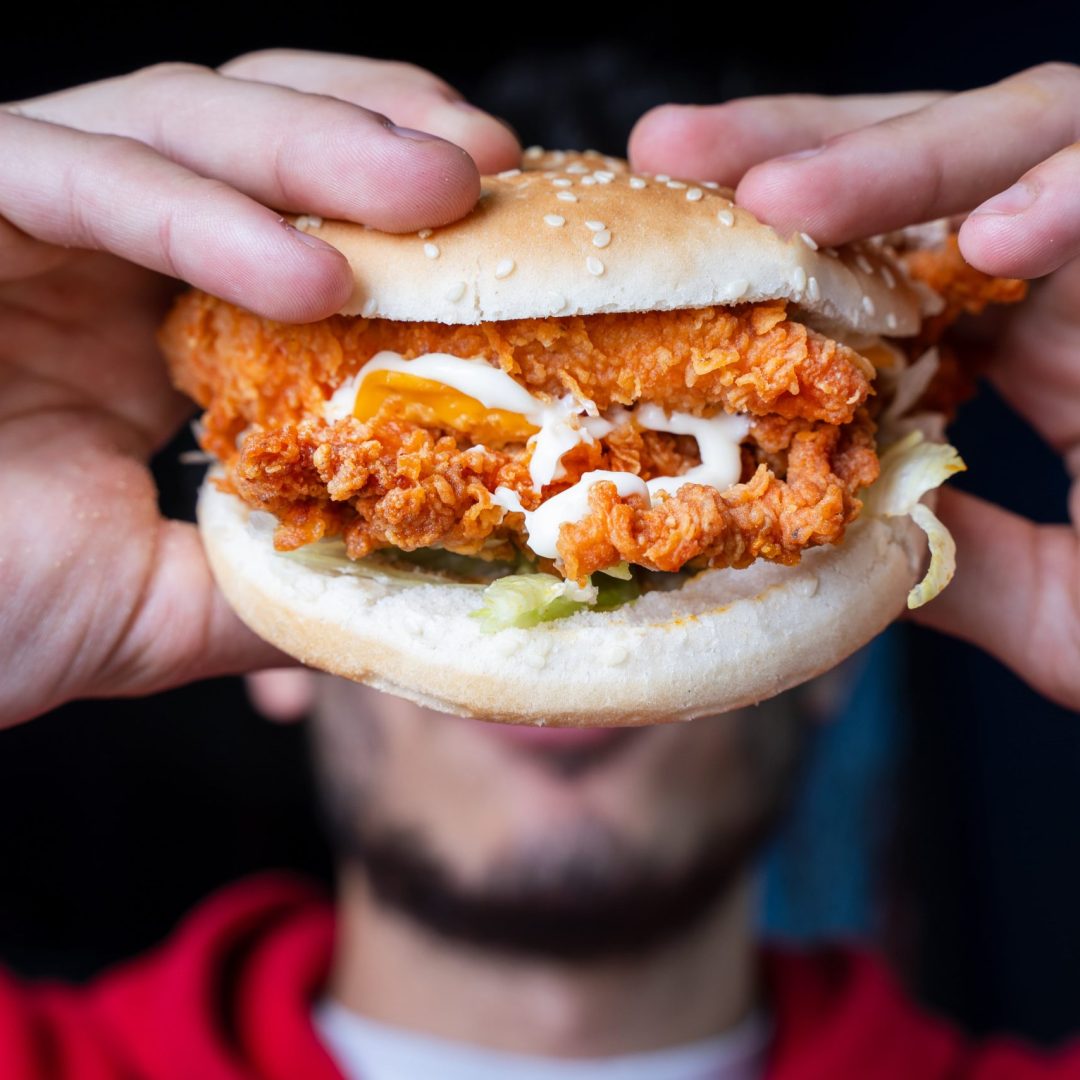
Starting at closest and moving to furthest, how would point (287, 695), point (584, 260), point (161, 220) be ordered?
point (584, 260) < point (161, 220) < point (287, 695)

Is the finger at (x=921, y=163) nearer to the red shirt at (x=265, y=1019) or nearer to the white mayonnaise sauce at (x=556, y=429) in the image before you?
the white mayonnaise sauce at (x=556, y=429)

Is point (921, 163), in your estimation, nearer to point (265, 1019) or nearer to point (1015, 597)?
point (1015, 597)

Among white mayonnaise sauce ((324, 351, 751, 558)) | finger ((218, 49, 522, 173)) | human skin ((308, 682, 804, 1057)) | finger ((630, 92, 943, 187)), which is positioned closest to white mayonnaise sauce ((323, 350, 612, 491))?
white mayonnaise sauce ((324, 351, 751, 558))

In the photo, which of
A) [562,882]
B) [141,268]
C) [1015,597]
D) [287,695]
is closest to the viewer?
[141,268]

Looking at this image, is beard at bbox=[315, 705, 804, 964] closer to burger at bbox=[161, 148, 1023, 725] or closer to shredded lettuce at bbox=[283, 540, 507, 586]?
shredded lettuce at bbox=[283, 540, 507, 586]

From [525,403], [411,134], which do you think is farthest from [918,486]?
[411,134]

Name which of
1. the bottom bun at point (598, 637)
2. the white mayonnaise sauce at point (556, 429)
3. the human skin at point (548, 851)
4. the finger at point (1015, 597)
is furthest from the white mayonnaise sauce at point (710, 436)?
the human skin at point (548, 851)
